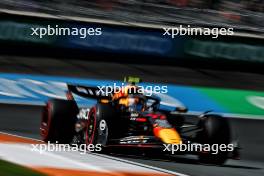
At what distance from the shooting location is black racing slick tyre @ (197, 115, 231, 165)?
9.95 meters

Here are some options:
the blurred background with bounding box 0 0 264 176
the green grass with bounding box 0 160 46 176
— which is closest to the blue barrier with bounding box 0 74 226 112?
the blurred background with bounding box 0 0 264 176

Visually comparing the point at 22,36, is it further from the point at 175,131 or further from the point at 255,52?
the point at 175,131

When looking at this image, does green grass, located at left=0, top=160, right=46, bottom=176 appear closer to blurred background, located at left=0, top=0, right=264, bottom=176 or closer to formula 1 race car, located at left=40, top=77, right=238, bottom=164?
formula 1 race car, located at left=40, top=77, right=238, bottom=164

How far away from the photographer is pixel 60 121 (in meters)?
10.1

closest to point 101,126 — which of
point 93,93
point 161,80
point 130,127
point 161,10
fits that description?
point 130,127

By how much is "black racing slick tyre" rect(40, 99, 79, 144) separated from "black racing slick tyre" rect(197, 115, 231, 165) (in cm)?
177

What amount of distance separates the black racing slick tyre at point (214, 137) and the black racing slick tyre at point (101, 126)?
1.30 m

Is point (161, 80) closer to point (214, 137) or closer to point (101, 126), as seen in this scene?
point (214, 137)

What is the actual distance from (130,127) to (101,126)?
50 centimetres

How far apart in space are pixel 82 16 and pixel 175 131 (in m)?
9.28

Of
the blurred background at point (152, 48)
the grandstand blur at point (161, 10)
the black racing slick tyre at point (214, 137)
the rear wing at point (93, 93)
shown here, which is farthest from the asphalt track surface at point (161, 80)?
the grandstand blur at point (161, 10)

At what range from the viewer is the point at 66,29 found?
1850 centimetres

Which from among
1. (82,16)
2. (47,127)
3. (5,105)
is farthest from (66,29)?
(47,127)

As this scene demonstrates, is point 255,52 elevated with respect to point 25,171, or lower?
elevated
